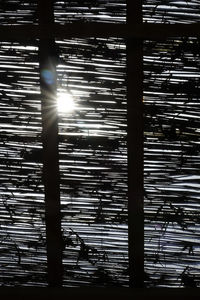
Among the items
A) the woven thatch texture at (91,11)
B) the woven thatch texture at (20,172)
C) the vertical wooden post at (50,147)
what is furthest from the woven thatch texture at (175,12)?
the woven thatch texture at (20,172)

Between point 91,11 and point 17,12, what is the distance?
12.4 inches

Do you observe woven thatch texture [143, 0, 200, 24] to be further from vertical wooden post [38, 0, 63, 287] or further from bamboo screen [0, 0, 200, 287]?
vertical wooden post [38, 0, 63, 287]

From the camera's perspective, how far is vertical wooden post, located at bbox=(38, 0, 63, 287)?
1.18 m

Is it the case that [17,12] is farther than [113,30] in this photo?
Yes

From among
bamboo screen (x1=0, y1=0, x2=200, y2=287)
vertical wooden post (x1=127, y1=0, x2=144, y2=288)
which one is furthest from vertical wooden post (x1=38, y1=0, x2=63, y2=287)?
vertical wooden post (x1=127, y1=0, x2=144, y2=288)

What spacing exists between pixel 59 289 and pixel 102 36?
1.12m

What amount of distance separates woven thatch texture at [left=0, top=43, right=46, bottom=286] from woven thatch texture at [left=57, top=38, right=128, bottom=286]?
12 cm

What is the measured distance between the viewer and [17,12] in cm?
124

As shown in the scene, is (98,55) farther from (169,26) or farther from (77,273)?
(77,273)

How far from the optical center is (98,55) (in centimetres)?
123

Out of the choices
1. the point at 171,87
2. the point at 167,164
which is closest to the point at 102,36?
the point at 171,87

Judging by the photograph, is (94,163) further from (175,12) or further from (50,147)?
(175,12)

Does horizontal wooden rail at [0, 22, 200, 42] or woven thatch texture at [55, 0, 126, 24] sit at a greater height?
woven thatch texture at [55, 0, 126, 24]

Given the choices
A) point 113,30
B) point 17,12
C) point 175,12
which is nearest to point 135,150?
point 113,30
